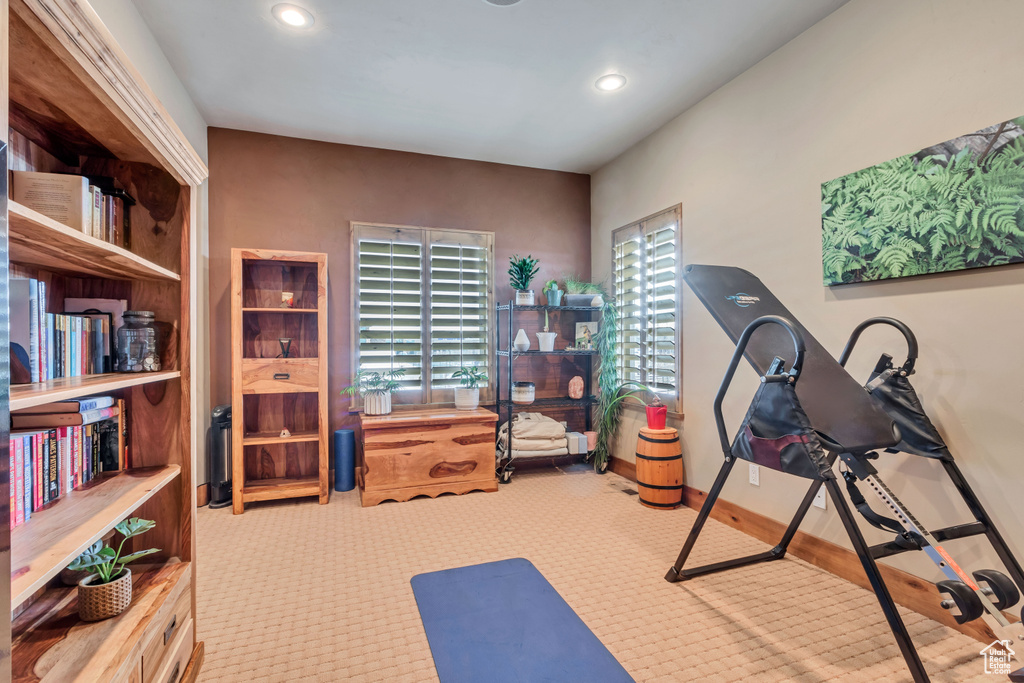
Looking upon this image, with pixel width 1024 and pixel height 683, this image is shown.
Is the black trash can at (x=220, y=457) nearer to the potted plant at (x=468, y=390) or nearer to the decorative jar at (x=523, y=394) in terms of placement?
the potted plant at (x=468, y=390)

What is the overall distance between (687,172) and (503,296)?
1.80m

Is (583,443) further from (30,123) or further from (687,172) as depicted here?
(30,123)

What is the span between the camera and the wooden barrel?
10.5 ft

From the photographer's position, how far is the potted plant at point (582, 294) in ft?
13.6

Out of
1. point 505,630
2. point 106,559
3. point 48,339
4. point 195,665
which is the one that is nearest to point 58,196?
point 48,339

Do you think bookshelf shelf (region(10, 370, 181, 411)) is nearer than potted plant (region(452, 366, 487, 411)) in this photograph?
Yes

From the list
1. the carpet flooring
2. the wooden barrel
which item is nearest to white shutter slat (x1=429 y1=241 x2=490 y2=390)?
the carpet flooring

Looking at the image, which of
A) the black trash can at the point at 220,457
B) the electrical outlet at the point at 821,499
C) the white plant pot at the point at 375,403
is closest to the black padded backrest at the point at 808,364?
the electrical outlet at the point at 821,499

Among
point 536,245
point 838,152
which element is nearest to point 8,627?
point 838,152

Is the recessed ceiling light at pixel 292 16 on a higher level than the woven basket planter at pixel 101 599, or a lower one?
higher

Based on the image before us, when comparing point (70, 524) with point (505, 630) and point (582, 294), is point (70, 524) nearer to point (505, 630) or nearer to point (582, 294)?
point (505, 630)

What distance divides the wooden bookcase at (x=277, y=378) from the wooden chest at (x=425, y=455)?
38 centimetres

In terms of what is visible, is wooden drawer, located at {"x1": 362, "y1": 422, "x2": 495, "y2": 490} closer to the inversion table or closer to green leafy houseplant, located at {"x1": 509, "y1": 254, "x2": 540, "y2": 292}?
green leafy houseplant, located at {"x1": 509, "y1": 254, "x2": 540, "y2": 292}

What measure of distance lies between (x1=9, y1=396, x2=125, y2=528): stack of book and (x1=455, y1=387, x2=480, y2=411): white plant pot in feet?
7.83
